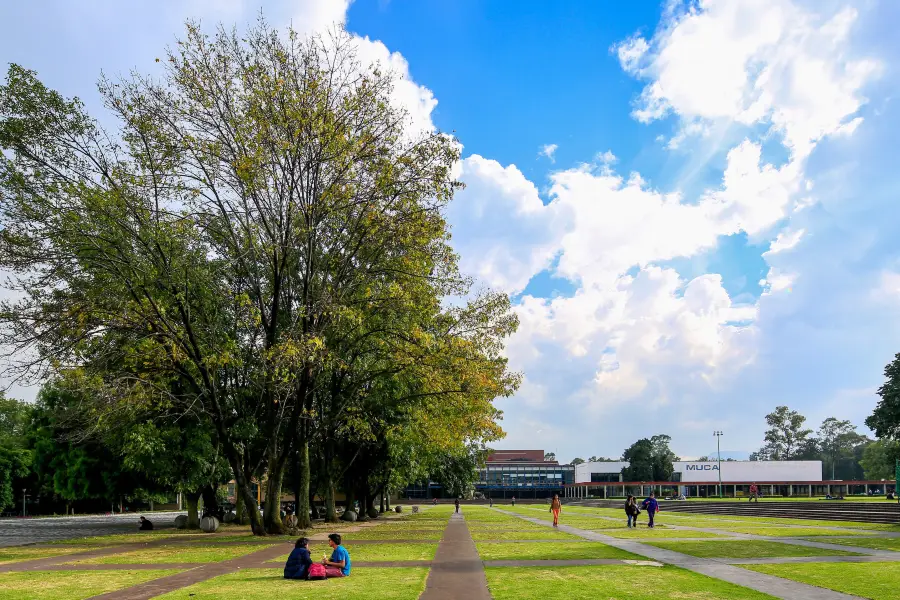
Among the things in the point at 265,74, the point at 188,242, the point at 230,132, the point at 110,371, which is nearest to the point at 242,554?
the point at 110,371

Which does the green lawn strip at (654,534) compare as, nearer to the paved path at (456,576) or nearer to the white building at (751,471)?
the paved path at (456,576)

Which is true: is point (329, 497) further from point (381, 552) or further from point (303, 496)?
point (381, 552)

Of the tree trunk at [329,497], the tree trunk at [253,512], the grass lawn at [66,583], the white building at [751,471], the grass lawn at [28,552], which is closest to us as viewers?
the grass lawn at [66,583]

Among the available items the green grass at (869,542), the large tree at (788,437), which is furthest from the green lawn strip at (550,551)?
the large tree at (788,437)

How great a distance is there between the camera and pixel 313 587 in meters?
14.2

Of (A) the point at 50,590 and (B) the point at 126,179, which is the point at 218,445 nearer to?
(B) the point at 126,179

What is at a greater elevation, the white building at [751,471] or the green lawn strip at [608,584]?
the green lawn strip at [608,584]

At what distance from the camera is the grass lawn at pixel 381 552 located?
2016cm

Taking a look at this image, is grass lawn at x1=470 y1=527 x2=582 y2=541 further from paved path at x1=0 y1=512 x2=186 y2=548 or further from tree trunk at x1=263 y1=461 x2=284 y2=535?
paved path at x1=0 y1=512 x2=186 y2=548

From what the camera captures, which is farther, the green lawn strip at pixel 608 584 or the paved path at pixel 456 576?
the paved path at pixel 456 576

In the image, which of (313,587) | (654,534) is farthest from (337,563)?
(654,534)

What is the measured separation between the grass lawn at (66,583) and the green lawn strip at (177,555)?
264 cm

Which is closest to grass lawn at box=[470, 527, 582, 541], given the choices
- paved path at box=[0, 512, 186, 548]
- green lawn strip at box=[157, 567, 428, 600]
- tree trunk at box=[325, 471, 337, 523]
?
green lawn strip at box=[157, 567, 428, 600]

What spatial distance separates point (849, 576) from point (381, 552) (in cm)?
1283
